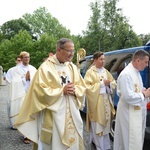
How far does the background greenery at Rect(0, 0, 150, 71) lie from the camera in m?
33.0

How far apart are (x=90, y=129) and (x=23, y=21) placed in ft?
181

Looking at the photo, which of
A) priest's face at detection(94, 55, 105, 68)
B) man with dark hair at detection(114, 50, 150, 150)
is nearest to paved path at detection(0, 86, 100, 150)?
man with dark hair at detection(114, 50, 150, 150)

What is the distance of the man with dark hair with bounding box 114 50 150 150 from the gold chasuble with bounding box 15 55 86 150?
2.08ft

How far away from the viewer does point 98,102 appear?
4824 millimetres

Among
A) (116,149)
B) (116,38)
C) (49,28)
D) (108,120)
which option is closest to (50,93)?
(116,149)

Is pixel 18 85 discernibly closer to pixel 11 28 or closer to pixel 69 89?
pixel 69 89

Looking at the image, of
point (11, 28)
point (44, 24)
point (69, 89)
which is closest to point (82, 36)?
point (44, 24)

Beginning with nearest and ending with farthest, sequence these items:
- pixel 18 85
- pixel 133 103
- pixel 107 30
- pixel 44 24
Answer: pixel 133 103 < pixel 18 85 < pixel 107 30 < pixel 44 24

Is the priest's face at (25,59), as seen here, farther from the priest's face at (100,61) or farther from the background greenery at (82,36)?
the background greenery at (82,36)

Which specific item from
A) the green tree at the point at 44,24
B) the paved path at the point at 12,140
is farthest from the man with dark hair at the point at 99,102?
the green tree at the point at 44,24

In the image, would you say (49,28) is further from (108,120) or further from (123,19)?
(108,120)

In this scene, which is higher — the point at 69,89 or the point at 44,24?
the point at 44,24

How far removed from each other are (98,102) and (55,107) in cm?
171

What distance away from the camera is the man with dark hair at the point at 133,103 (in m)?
3.57
